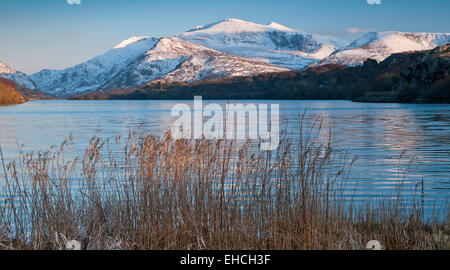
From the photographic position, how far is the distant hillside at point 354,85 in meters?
93.1

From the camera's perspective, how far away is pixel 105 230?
286 inches

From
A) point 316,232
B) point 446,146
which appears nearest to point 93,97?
point 446,146

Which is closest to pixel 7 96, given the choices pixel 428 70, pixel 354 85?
pixel 428 70

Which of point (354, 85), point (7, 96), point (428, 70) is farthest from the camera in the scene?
point (354, 85)

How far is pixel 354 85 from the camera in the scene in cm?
13688

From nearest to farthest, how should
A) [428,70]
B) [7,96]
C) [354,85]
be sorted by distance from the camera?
[428,70] < [7,96] < [354,85]

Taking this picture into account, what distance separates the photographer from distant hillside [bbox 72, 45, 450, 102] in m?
93.1

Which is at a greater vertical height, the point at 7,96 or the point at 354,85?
the point at 354,85

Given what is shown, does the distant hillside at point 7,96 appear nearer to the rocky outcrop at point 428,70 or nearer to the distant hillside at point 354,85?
the distant hillside at point 354,85

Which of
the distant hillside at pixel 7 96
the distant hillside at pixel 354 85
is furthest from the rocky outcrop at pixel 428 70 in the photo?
the distant hillside at pixel 7 96

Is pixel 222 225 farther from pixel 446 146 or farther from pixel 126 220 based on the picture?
pixel 446 146

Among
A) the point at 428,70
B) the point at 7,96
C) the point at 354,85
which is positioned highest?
the point at 428,70

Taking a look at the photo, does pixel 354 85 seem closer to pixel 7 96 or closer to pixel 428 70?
pixel 428 70

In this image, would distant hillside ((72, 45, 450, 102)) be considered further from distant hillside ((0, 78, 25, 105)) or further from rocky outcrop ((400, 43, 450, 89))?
distant hillside ((0, 78, 25, 105))
